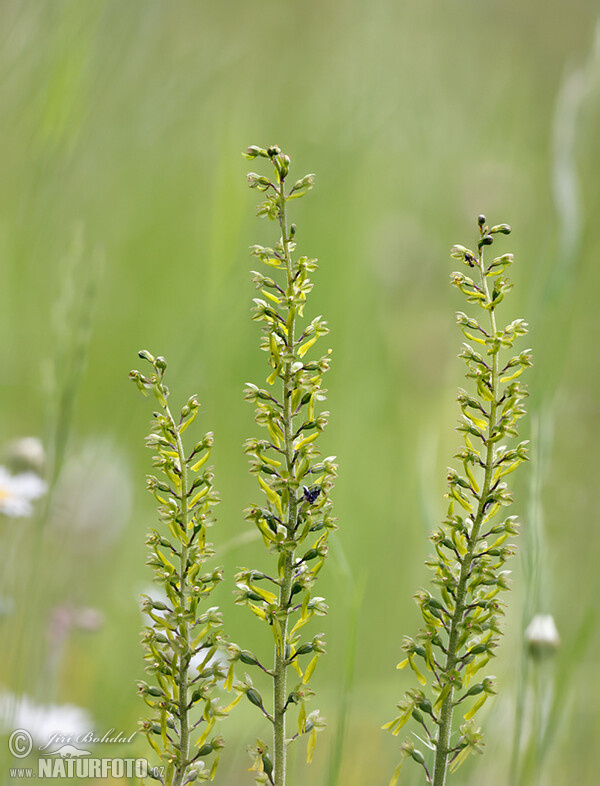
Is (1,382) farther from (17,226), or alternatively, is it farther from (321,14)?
(321,14)

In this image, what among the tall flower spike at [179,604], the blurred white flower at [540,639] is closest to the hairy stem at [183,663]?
the tall flower spike at [179,604]

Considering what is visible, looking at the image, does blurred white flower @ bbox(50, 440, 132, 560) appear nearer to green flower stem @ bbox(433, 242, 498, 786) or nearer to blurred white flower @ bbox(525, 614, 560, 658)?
blurred white flower @ bbox(525, 614, 560, 658)

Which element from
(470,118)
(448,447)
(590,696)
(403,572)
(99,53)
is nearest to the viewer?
(99,53)

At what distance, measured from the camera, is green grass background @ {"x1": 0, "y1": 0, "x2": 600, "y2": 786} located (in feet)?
2.70

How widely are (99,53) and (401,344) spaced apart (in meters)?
1.08

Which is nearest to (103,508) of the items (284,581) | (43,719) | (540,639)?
(43,719)

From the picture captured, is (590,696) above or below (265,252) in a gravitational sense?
below

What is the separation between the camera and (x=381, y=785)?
3.37 ft

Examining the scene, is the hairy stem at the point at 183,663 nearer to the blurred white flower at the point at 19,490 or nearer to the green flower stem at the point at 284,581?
the green flower stem at the point at 284,581

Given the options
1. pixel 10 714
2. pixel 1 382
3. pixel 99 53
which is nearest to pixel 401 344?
pixel 1 382

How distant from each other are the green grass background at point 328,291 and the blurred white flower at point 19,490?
28 mm

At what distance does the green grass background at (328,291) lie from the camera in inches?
32.4

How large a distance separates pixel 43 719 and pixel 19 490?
25cm

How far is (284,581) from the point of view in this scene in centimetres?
44
